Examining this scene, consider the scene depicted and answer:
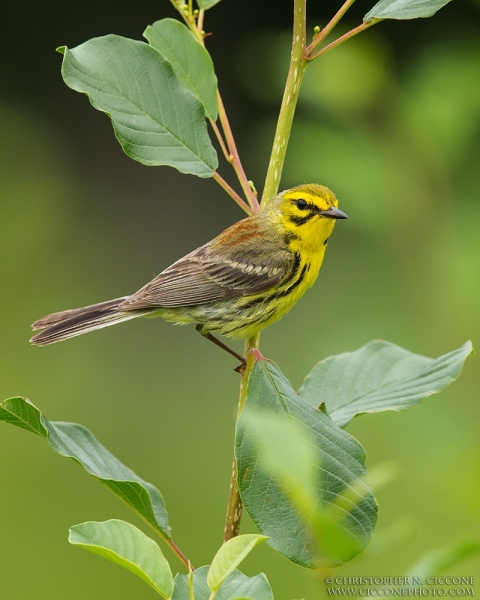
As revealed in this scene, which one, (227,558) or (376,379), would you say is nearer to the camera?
(227,558)

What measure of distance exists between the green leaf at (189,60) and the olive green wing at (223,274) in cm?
123

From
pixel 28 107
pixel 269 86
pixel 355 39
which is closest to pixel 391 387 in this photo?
pixel 355 39

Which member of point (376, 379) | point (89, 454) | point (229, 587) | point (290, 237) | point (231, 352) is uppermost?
point (290, 237)

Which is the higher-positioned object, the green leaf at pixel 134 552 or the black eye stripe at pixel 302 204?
the black eye stripe at pixel 302 204

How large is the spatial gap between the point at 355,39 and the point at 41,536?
14.5 feet

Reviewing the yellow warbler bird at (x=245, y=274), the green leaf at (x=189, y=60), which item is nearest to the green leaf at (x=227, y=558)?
the green leaf at (x=189, y=60)

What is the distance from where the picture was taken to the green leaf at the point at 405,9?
1.93m

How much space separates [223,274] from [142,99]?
135 cm

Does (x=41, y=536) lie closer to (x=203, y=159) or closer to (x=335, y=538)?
(x=203, y=159)

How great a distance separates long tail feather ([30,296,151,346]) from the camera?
9.93 ft

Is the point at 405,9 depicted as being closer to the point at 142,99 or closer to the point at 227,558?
the point at 142,99

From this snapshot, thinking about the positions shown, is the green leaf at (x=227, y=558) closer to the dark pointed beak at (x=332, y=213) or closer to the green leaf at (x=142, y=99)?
the green leaf at (x=142, y=99)

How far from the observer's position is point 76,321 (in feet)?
10.4

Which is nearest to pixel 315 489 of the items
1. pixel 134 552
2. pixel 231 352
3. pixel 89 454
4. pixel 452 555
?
pixel 134 552
